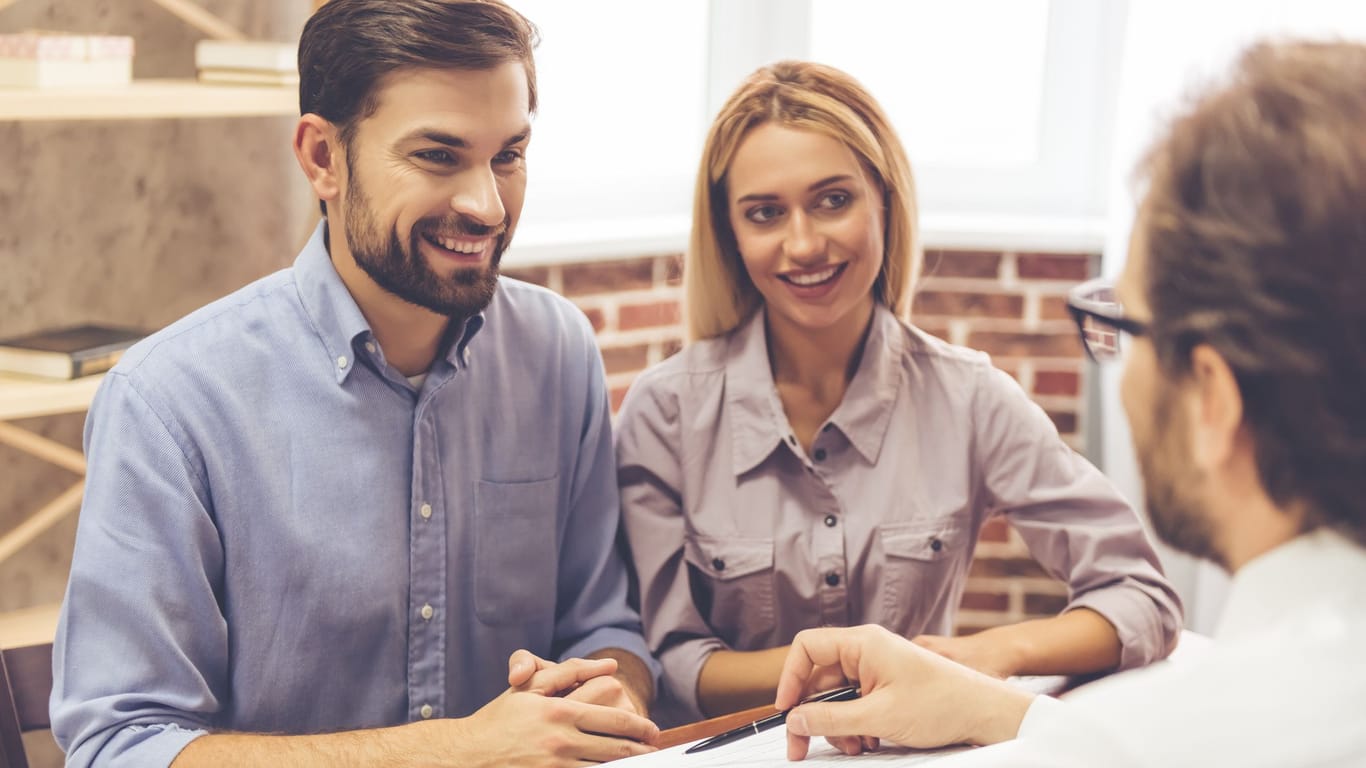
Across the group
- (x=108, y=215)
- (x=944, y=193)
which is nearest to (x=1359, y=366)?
(x=108, y=215)

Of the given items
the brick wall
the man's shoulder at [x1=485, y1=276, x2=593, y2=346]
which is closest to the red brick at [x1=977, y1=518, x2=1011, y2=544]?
the brick wall

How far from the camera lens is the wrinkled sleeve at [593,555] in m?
1.75

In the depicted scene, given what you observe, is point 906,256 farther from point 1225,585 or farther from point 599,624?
point 1225,585

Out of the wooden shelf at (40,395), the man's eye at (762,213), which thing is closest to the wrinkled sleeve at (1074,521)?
the man's eye at (762,213)

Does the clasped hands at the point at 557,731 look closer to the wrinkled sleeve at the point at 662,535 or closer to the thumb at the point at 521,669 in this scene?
the thumb at the point at 521,669

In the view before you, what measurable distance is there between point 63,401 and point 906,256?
125 cm

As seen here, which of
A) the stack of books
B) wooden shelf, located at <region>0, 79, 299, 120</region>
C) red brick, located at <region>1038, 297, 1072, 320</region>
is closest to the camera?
wooden shelf, located at <region>0, 79, 299, 120</region>

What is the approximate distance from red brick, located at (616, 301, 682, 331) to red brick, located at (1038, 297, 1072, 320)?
30.8 inches

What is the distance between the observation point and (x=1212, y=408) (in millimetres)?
900

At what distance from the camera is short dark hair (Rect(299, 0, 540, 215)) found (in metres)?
1.53

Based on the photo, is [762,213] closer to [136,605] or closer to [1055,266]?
[136,605]

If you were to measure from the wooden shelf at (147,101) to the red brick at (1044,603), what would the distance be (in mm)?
1858

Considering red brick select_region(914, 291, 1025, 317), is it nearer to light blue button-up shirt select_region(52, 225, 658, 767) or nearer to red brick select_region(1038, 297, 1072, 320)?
red brick select_region(1038, 297, 1072, 320)

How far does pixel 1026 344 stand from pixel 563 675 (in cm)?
176
